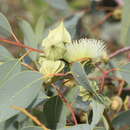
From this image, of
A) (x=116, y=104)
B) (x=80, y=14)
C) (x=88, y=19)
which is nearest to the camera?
(x=116, y=104)

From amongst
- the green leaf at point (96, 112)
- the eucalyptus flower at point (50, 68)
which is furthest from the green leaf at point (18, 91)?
the green leaf at point (96, 112)

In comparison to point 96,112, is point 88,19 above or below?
above

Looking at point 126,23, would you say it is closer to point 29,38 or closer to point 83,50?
point 29,38

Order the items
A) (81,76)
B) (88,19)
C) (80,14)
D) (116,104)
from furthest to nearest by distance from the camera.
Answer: (88,19), (80,14), (116,104), (81,76)

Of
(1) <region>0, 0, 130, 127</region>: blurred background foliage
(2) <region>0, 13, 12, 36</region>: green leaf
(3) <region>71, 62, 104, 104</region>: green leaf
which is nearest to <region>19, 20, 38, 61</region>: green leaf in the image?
(1) <region>0, 0, 130, 127</region>: blurred background foliage

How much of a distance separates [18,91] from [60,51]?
0.12m

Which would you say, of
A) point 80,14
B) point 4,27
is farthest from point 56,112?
point 80,14

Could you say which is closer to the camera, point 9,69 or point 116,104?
point 9,69

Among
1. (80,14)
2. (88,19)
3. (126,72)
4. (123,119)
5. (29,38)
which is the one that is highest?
(88,19)

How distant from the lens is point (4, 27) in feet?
3.05

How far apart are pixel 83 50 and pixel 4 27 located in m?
0.20

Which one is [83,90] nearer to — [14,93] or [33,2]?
[14,93]

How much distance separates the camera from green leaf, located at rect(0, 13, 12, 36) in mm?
918

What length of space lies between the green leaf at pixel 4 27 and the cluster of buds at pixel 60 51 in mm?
105
